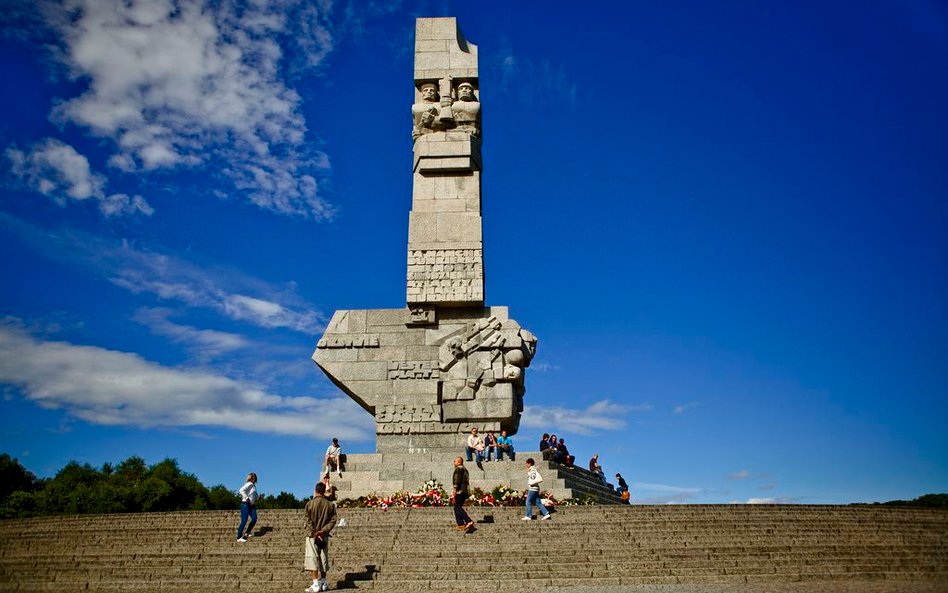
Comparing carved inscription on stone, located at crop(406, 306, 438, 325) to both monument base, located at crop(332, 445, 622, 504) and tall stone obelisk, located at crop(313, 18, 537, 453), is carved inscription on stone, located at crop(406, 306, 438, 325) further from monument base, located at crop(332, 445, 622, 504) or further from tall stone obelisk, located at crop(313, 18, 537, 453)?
monument base, located at crop(332, 445, 622, 504)

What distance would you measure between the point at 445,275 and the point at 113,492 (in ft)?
65.9

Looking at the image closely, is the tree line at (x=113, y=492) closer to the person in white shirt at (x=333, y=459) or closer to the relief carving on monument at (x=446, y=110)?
the person in white shirt at (x=333, y=459)

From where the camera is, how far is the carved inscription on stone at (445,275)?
62.0ft

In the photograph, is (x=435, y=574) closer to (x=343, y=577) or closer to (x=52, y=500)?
(x=343, y=577)

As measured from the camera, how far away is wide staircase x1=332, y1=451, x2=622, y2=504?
648 inches

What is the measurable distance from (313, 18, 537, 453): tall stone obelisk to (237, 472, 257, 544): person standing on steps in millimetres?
5264

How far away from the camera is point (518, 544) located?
11898 millimetres

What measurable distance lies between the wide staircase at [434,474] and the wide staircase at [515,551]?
2.20 meters

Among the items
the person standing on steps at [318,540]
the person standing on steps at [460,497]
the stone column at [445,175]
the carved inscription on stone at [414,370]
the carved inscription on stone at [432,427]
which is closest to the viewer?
the person standing on steps at [318,540]

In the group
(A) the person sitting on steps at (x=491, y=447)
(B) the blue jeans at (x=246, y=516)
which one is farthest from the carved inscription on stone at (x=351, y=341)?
(B) the blue jeans at (x=246, y=516)

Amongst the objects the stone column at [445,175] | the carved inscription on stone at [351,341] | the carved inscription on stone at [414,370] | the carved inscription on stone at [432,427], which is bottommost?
the carved inscription on stone at [432,427]

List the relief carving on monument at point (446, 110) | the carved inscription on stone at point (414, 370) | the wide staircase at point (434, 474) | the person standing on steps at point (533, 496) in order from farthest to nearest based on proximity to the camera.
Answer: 1. the relief carving on monument at point (446, 110)
2. the carved inscription on stone at point (414, 370)
3. the wide staircase at point (434, 474)
4. the person standing on steps at point (533, 496)

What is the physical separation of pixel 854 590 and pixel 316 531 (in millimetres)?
6940

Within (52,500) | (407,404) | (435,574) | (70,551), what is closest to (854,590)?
(435,574)
